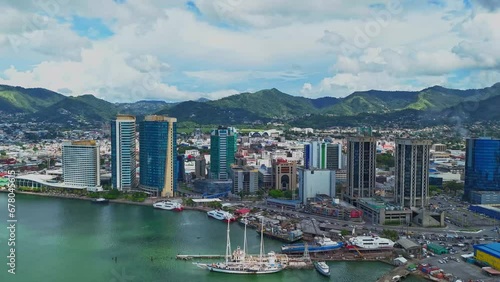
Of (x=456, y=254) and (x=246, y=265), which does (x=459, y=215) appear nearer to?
(x=456, y=254)

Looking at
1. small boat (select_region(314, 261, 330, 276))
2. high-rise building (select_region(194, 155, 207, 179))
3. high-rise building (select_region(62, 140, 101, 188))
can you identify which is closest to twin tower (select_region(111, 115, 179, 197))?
high-rise building (select_region(62, 140, 101, 188))

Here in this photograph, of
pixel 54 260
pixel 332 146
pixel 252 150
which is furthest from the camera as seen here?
pixel 252 150

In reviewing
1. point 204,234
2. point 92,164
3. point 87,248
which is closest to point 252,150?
point 92,164

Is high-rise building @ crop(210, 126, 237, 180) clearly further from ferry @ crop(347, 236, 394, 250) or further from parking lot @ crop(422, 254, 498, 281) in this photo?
parking lot @ crop(422, 254, 498, 281)

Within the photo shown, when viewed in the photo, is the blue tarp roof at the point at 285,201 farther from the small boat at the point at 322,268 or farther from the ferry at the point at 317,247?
the small boat at the point at 322,268

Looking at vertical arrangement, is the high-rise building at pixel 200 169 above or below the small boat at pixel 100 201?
above

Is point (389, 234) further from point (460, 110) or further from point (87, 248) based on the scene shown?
point (460, 110)

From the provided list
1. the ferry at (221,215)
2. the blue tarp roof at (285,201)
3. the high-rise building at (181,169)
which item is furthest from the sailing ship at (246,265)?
the high-rise building at (181,169)

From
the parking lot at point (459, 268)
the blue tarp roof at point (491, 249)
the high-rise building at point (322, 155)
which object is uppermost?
the high-rise building at point (322, 155)
